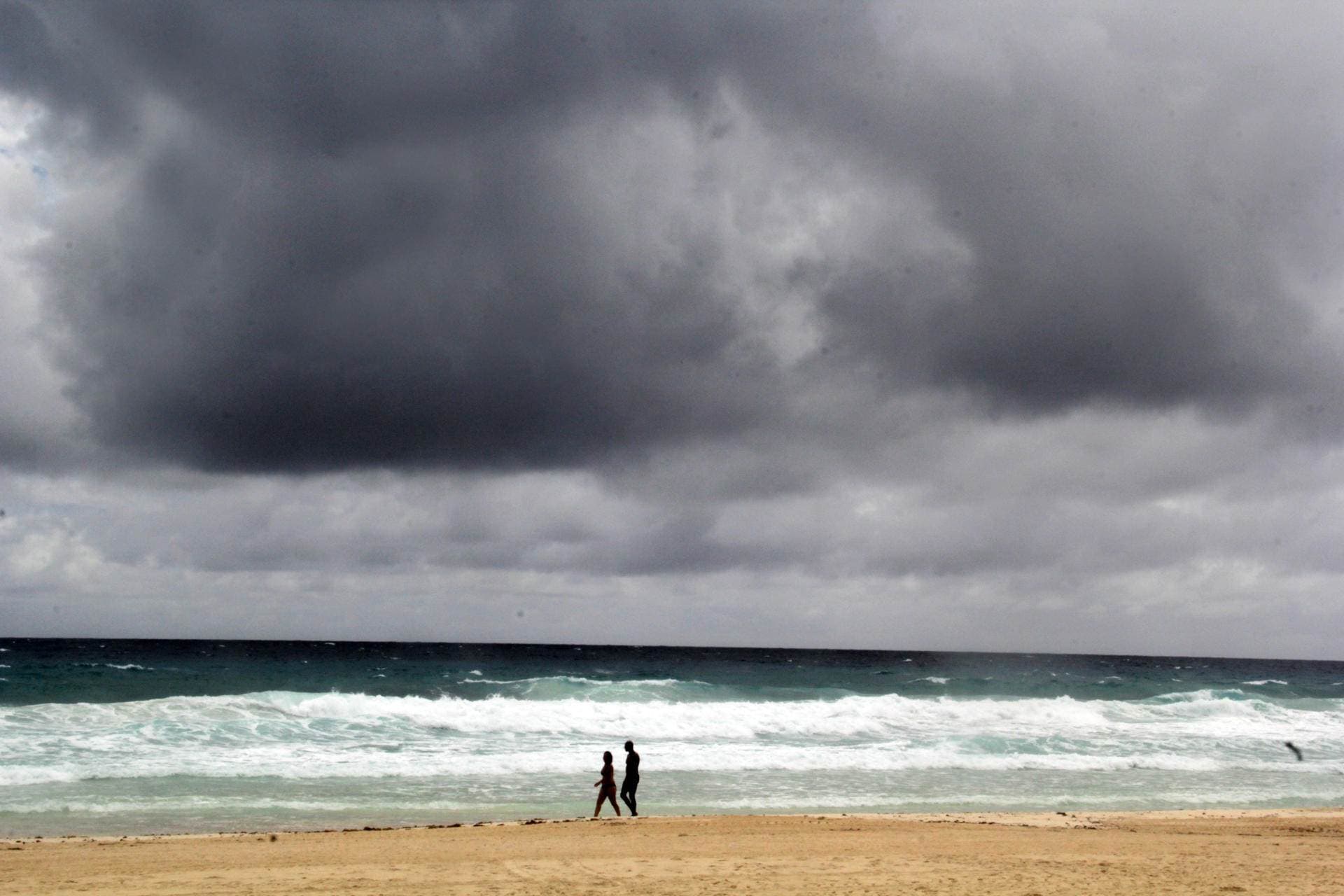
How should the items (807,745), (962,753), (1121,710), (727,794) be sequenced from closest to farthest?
(727,794)
(962,753)
(807,745)
(1121,710)

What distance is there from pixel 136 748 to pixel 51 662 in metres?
46.5

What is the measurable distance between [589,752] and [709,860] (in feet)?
47.1

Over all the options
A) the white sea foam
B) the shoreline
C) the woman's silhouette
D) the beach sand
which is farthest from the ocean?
the beach sand

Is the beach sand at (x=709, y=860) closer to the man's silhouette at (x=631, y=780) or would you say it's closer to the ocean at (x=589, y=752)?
the man's silhouette at (x=631, y=780)

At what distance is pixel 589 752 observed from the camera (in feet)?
89.2

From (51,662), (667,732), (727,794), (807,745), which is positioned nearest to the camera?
(727,794)

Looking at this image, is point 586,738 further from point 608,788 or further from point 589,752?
point 608,788

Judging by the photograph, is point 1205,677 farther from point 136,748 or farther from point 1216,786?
point 136,748

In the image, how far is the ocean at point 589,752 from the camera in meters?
19.4

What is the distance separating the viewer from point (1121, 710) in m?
42.1

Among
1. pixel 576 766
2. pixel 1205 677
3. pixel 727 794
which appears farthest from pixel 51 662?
pixel 1205 677

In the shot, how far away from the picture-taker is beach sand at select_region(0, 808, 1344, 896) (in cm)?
1191

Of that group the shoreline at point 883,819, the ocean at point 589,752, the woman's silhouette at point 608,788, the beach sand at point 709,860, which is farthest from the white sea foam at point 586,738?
the beach sand at point 709,860

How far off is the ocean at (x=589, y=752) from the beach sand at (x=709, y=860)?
2.73 m
